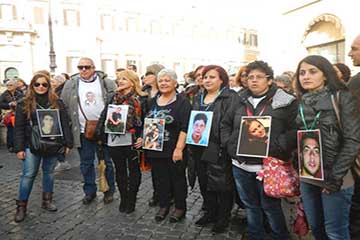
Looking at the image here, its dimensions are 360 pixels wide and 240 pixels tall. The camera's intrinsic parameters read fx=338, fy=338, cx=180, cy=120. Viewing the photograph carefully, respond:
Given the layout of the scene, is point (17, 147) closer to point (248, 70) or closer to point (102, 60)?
point (248, 70)

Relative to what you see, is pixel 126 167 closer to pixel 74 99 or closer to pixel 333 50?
pixel 74 99

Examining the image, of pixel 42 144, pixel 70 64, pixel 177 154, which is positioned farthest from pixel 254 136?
pixel 70 64

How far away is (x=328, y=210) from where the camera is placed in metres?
2.67

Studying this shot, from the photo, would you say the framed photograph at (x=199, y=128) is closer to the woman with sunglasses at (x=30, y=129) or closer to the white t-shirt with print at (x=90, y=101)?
the white t-shirt with print at (x=90, y=101)

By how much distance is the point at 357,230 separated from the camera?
3533 mm

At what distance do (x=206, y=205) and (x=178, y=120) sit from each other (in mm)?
1124

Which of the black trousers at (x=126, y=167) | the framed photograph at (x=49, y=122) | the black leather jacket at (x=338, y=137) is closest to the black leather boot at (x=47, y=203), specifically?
the framed photograph at (x=49, y=122)

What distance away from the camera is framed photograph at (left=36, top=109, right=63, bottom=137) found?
4.50 meters

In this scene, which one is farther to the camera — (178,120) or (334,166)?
(178,120)

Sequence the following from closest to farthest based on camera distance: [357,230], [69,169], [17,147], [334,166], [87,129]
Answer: [334,166] < [357,230] < [17,147] < [87,129] < [69,169]

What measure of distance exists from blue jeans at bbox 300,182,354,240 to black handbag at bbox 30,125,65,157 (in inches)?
127

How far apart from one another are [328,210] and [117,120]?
2.70m

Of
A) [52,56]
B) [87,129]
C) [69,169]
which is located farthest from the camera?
[52,56]

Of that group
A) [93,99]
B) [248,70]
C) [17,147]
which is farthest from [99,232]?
[248,70]
